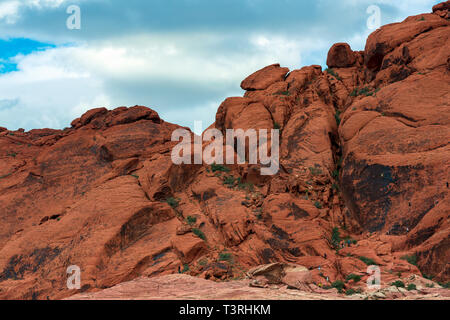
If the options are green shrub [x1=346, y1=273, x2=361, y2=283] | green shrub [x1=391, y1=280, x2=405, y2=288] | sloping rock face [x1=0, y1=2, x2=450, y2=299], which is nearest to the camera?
green shrub [x1=391, y1=280, x2=405, y2=288]

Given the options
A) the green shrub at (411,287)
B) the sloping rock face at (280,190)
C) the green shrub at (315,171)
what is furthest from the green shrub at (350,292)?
the green shrub at (315,171)

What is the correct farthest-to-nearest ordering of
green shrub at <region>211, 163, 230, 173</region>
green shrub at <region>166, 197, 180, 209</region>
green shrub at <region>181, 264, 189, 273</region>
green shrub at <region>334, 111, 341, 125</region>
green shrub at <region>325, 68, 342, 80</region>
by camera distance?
green shrub at <region>325, 68, 342, 80</region>
green shrub at <region>334, 111, 341, 125</region>
green shrub at <region>211, 163, 230, 173</region>
green shrub at <region>166, 197, 180, 209</region>
green shrub at <region>181, 264, 189, 273</region>

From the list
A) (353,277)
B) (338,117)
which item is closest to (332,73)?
(338,117)

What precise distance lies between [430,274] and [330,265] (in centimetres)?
544

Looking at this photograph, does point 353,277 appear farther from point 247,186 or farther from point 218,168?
point 218,168

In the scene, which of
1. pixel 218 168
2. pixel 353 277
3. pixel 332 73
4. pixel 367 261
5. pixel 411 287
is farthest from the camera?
pixel 332 73

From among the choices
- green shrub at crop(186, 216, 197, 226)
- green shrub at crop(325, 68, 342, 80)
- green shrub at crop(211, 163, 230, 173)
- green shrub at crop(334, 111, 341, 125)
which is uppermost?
green shrub at crop(325, 68, 342, 80)

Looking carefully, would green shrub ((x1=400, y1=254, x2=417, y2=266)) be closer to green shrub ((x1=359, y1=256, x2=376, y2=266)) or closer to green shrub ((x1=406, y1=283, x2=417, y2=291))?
green shrub ((x1=359, y1=256, x2=376, y2=266))

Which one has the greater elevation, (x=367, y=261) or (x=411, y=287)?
(x=367, y=261)

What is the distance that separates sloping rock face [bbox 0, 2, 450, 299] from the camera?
27125 mm

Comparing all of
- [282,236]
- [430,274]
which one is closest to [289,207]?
[282,236]

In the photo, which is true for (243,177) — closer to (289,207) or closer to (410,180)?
(289,207)

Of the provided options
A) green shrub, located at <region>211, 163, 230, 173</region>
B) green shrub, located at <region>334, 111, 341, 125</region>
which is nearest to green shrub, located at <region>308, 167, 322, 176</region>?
green shrub, located at <region>334, 111, 341, 125</region>

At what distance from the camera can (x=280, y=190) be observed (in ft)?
104
